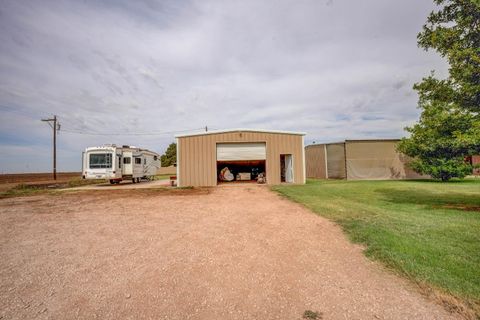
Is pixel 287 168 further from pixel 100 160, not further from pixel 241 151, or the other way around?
pixel 100 160

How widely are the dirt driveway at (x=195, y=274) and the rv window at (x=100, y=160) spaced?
12881 mm

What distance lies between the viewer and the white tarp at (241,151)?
1902 cm

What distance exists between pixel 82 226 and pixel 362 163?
23429 mm

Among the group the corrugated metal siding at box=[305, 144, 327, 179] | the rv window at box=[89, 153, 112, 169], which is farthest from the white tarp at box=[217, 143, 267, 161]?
the corrugated metal siding at box=[305, 144, 327, 179]

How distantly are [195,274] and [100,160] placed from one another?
1882 cm

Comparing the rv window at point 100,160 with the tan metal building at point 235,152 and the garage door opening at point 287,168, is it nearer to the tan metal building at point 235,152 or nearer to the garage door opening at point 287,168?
the tan metal building at point 235,152

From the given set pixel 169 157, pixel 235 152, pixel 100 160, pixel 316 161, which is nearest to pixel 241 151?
pixel 235 152

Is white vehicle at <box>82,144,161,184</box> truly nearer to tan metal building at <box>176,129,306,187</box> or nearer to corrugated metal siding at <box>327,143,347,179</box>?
tan metal building at <box>176,129,306,187</box>

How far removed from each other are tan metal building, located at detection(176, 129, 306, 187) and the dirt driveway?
11.5 metres

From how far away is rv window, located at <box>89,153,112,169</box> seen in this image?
18984mm

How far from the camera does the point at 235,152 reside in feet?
62.6

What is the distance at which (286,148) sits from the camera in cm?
1908

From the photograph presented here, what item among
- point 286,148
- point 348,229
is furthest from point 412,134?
point 348,229

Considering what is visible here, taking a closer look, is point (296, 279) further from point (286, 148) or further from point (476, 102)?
point (286, 148)
